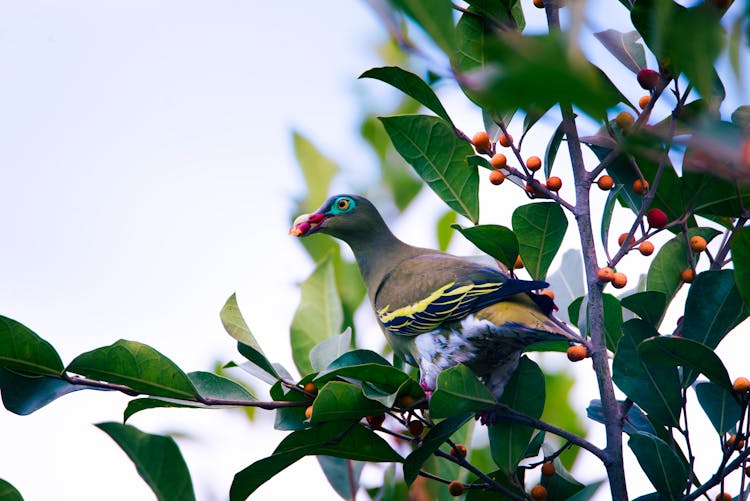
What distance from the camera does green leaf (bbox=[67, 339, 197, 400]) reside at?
2002 millimetres

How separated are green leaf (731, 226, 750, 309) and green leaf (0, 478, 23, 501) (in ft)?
5.57

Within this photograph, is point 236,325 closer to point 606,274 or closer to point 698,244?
point 606,274

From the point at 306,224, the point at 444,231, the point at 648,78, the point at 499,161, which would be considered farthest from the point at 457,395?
the point at 444,231

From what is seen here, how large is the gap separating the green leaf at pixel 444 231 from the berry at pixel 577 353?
1.34m

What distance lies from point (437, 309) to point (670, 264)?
77cm

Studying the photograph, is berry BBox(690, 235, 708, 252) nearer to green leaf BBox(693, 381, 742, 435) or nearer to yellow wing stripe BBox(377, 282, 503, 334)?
green leaf BBox(693, 381, 742, 435)

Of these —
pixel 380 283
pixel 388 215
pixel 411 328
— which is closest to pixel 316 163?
pixel 388 215

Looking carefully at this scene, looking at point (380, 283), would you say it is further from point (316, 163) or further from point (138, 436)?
point (138, 436)

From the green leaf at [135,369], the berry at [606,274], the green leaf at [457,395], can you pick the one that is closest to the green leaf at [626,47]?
the berry at [606,274]

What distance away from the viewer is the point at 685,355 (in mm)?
1900

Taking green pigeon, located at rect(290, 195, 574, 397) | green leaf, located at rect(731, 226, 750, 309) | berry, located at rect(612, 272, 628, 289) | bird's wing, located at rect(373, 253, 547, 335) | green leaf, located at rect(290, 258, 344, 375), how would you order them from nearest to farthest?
1. green leaf, located at rect(731, 226, 750, 309)
2. berry, located at rect(612, 272, 628, 289)
3. green pigeon, located at rect(290, 195, 574, 397)
4. bird's wing, located at rect(373, 253, 547, 335)
5. green leaf, located at rect(290, 258, 344, 375)

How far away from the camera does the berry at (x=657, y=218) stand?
2094 millimetres

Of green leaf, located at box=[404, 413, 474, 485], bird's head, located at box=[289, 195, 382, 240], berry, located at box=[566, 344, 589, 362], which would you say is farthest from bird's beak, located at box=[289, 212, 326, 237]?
berry, located at box=[566, 344, 589, 362]

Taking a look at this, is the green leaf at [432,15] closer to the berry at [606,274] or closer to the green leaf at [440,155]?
the berry at [606,274]
